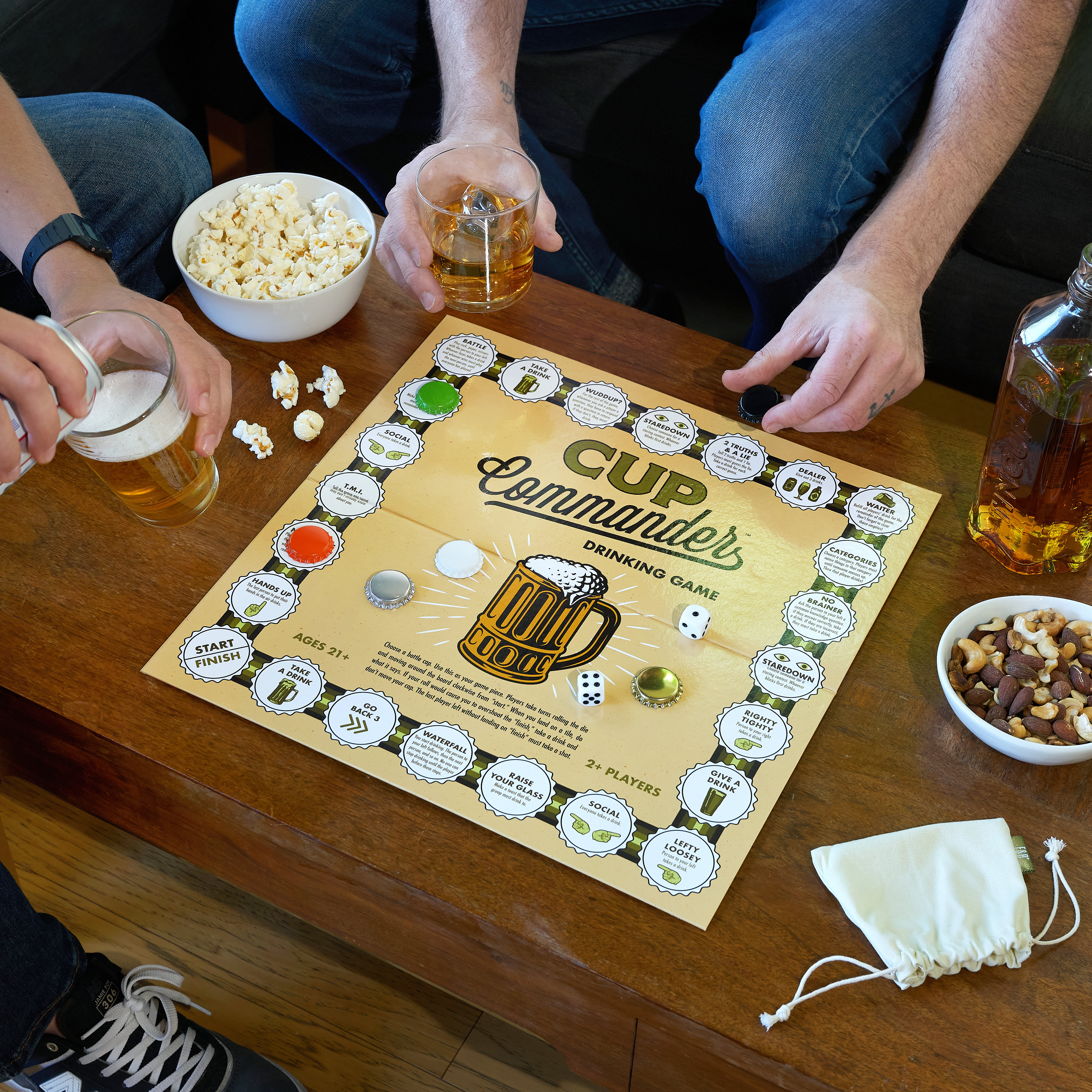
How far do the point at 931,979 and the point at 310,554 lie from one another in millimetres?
610

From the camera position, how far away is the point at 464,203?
1062mm

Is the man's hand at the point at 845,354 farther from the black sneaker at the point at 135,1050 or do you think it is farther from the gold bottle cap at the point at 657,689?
the black sneaker at the point at 135,1050

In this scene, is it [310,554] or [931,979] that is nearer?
[931,979]

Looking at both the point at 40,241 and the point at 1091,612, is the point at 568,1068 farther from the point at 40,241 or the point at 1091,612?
the point at 40,241

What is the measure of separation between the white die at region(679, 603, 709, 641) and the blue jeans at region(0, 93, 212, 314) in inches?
30.2

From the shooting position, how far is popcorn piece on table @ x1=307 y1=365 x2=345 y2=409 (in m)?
1.03

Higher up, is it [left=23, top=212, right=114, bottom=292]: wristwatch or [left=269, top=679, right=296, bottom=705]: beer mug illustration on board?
[left=23, top=212, right=114, bottom=292]: wristwatch

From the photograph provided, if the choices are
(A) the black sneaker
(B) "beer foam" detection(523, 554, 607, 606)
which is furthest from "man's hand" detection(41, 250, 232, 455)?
(A) the black sneaker

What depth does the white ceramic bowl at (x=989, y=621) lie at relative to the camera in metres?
A: 0.79

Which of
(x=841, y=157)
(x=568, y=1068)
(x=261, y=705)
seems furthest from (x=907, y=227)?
(x=568, y=1068)

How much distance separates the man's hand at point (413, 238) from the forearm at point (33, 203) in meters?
0.28

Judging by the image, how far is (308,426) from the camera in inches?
39.4

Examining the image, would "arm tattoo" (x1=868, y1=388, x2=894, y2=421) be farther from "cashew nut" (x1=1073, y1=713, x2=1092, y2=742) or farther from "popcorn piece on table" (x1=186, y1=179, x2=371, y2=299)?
"popcorn piece on table" (x1=186, y1=179, x2=371, y2=299)

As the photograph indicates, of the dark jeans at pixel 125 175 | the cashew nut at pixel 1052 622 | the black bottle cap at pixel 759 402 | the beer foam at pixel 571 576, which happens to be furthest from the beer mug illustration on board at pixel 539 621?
the dark jeans at pixel 125 175
